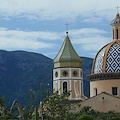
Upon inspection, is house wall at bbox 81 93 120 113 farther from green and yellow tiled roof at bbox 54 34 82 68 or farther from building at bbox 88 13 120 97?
green and yellow tiled roof at bbox 54 34 82 68

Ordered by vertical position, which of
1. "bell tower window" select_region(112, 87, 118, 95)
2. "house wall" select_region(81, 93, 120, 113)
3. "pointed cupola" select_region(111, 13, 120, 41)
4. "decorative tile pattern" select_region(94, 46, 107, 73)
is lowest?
"house wall" select_region(81, 93, 120, 113)

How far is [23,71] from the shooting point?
164 m

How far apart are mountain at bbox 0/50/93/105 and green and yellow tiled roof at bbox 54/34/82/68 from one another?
267ft

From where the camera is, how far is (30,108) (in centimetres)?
2666

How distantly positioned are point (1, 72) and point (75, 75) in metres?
109

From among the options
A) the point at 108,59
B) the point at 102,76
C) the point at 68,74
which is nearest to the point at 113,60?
the point at 108,59

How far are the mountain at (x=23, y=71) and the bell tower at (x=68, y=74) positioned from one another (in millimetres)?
82755

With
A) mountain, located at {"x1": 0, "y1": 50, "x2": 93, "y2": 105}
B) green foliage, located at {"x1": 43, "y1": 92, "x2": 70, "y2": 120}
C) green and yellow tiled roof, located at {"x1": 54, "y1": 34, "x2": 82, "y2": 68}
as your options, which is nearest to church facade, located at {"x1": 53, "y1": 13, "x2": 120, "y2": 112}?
green and yellow tiled roof, located at {"x1": 54, "y1": 34, "x2": 82, "y2": 68}

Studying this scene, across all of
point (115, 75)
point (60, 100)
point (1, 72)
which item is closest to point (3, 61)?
point (1, 72)

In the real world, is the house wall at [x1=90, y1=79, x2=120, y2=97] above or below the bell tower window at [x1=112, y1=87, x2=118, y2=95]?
above

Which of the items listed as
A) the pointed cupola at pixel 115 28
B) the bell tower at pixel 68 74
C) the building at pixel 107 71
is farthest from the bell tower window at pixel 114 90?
the bell tower at pixel 68 74

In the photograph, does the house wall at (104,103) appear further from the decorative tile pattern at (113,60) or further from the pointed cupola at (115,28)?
the pointed cupola at (115,28)

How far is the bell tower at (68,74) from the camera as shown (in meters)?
53.5

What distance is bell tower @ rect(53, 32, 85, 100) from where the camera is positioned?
5353 centimetres
